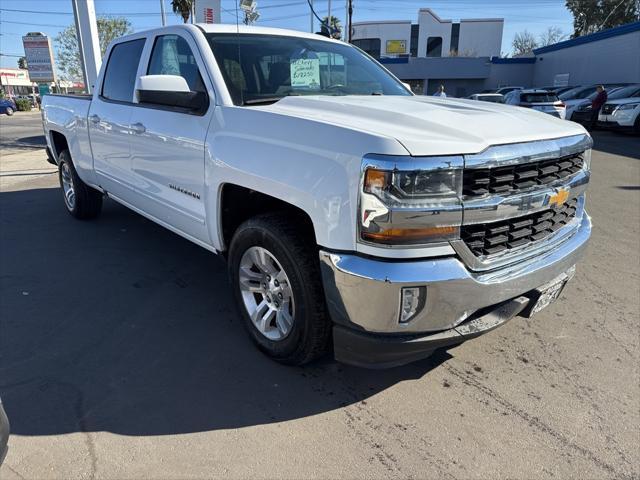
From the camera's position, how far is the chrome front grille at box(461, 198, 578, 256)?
2.32 meters

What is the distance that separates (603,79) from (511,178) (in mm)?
36356

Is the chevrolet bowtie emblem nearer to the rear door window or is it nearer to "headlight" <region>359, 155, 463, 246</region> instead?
"headlight" <region>359, 155, 463, 246</region>

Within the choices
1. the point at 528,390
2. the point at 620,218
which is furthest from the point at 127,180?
the point at 620,218

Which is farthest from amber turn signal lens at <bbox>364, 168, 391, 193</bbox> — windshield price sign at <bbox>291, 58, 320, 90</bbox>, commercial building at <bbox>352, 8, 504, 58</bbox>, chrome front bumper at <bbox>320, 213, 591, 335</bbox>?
commercial building at <bbox>352, 8, 504, 58</bbox>

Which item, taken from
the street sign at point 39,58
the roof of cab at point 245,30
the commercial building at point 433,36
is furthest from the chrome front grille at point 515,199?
the commercial building at point 433,36

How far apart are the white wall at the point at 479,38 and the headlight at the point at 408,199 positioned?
76.4 meters

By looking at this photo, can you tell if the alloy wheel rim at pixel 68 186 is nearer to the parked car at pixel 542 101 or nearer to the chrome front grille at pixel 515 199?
the chrome front grille at pixel 515 199

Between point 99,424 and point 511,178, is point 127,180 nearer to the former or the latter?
point 99,424

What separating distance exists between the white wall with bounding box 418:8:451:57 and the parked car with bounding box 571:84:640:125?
189ft

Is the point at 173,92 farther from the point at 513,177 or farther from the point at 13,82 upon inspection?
the point at 13,82

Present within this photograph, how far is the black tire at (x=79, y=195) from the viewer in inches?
230

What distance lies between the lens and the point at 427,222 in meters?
2.14

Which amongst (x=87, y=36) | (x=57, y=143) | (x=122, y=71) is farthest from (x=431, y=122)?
(x=87, y=36)

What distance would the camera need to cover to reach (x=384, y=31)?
71.4 m
